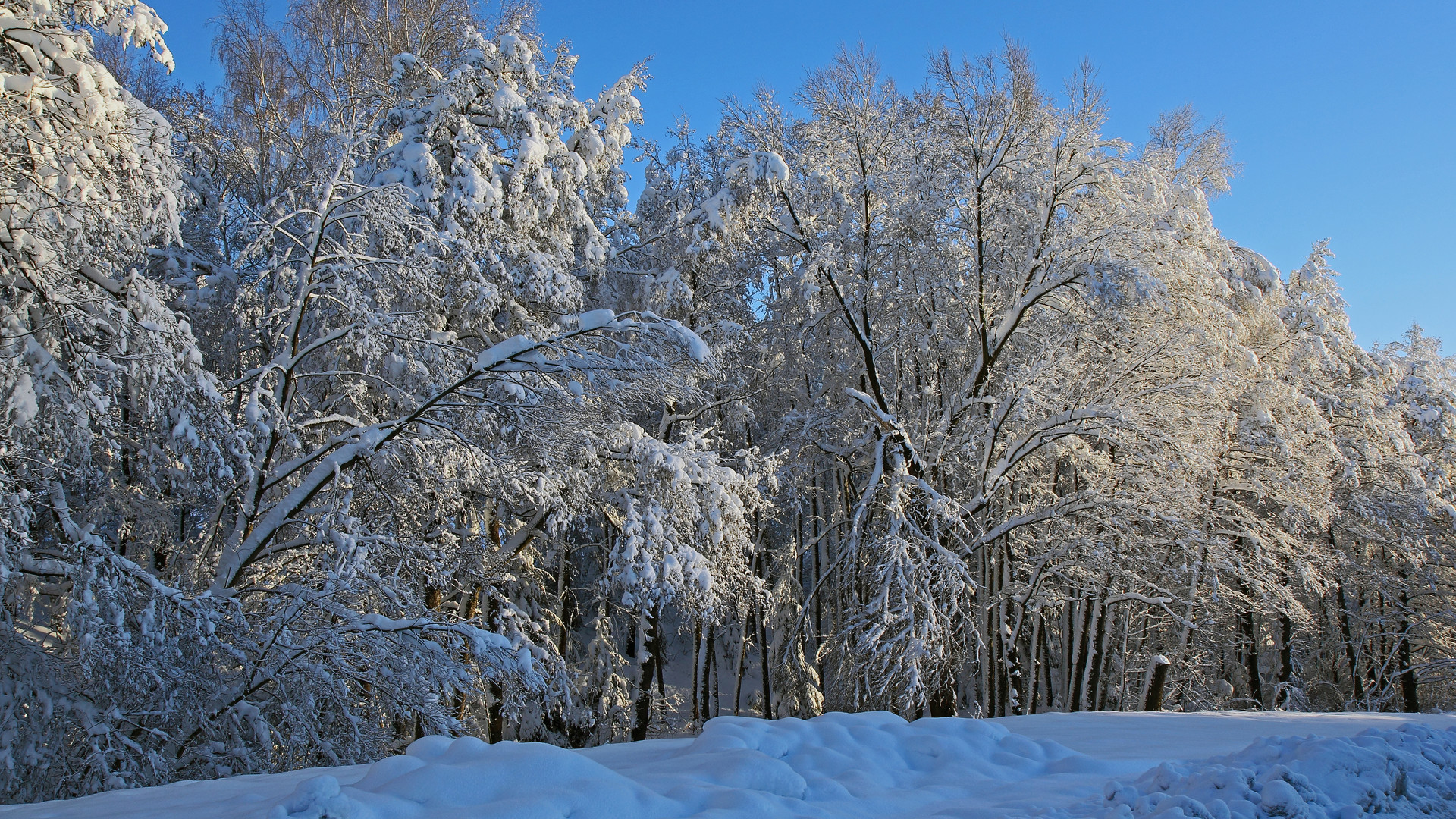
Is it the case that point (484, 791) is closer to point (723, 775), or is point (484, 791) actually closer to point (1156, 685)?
point (723, 775)

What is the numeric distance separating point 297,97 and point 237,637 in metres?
13.3

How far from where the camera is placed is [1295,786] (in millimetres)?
3361

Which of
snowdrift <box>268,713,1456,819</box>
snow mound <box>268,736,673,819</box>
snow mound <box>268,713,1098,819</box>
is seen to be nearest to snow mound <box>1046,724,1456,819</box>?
snowdrift <box>268,713,1456,819</box>

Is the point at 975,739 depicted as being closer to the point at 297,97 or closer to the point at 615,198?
the point at 615,198

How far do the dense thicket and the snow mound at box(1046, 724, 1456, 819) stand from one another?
443cm

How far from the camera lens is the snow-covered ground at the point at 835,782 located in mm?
3135

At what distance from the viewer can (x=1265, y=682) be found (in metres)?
21.3

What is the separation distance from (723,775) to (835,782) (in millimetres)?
523

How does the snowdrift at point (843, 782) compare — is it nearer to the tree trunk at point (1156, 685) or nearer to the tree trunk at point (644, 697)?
the tree trunk at point (1156, 685)

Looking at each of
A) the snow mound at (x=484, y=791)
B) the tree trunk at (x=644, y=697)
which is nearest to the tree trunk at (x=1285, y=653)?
the tree trunk at (x=644, y=697)

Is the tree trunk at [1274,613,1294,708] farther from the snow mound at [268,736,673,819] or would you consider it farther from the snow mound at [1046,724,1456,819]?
the snow mound at [268,736,673,819]

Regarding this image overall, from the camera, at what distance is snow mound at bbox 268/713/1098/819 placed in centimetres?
304

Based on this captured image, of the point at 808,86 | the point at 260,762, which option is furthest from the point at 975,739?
the point at 808,86

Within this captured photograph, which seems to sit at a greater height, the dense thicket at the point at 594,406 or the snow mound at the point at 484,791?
the dense thicket at the point at 594,406
